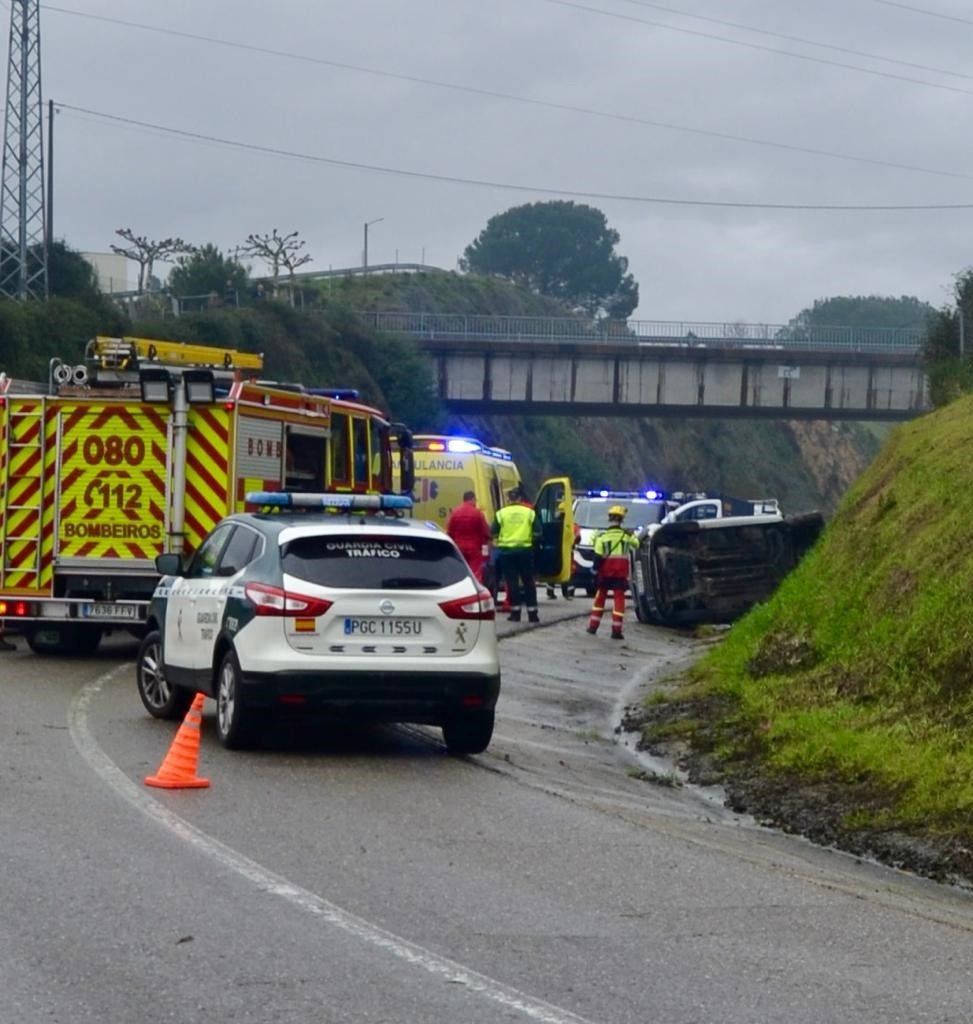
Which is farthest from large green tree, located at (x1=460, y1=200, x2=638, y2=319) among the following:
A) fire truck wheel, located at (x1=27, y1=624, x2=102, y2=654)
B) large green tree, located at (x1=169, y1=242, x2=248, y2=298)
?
fire truck wheel, located at (x1=27, y1=624, x2=102, y2=654)

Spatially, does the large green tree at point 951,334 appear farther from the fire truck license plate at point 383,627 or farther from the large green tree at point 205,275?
the large green tree at point 205,275

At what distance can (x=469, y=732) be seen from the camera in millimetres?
13633

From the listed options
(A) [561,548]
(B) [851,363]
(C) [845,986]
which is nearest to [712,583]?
(A) [561,548]

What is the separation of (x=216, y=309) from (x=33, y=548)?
49.1 meters

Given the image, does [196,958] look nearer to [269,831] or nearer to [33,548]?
[269,831]

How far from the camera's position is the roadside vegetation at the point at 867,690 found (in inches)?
466

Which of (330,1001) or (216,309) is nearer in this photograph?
(330,1001)

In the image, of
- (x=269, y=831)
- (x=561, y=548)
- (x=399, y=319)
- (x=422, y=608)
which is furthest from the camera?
(x=399, y=319)

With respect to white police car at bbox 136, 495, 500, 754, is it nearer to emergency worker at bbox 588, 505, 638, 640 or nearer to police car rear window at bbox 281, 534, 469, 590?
police car rear window at bbox 281, 534, 469, 590

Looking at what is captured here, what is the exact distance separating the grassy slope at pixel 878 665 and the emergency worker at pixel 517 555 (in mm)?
6154

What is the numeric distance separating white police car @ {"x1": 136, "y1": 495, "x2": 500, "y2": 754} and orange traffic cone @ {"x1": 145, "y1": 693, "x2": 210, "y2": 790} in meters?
1.11

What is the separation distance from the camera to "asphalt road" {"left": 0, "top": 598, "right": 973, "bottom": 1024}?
6.89m

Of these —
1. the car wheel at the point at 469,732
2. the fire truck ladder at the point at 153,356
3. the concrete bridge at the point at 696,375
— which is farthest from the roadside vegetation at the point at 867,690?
the concrete bridge at the point at 696,375

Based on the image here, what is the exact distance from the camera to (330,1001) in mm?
6738
